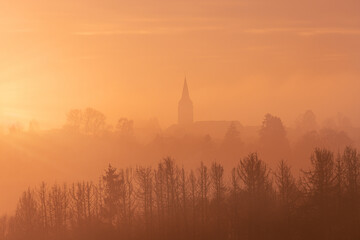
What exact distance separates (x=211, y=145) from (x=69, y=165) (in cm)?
2941

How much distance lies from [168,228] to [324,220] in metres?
16.1

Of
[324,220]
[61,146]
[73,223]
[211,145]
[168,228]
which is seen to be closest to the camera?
[324,220]

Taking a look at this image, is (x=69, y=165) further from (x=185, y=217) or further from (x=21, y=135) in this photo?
(x=185, y=217)

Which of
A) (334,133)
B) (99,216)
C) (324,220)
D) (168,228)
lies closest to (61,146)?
(334,133)

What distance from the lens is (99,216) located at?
8538 cm

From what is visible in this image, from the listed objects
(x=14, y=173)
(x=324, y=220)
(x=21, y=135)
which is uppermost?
(x=21, y=135)

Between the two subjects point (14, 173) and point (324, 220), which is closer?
point (324, 220)

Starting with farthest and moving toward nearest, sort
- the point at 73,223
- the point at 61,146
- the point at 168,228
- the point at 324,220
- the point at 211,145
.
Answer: the point at 61,146 → the point at 211,145 → the point at 73,223 → the point at 168,228 → the point at 324,220

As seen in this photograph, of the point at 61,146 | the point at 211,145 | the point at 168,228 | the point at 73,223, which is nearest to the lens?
the point at 168,228

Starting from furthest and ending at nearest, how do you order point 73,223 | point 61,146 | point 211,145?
point 61,146, point 211,145, point 73,223

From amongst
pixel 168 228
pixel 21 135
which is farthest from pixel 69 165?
pixel 168 228

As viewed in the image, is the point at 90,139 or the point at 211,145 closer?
the point at 211,145

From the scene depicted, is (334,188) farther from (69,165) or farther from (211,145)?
(69,165)

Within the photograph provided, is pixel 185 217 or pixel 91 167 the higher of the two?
pixel 91 167
